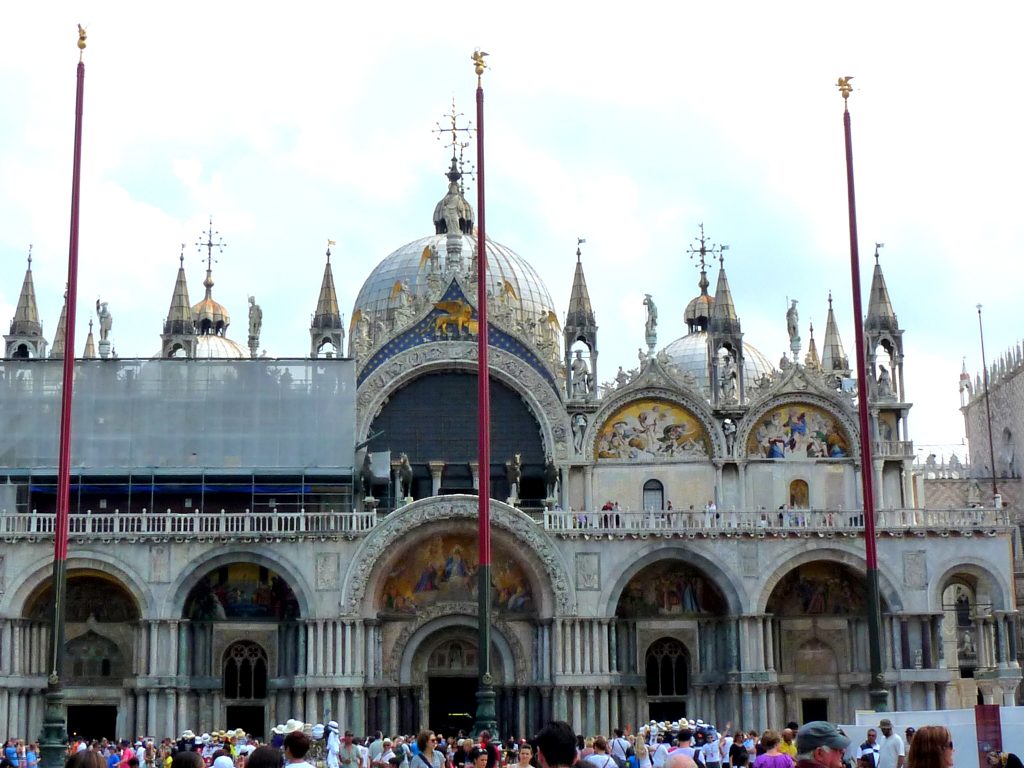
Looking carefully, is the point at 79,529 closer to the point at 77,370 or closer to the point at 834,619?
the point at 77,370

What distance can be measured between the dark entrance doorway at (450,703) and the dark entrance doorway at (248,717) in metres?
5.34

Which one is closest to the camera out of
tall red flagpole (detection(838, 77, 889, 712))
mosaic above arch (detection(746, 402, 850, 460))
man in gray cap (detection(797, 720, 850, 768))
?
man in gray cap (detection(797, 720, 850, 768))

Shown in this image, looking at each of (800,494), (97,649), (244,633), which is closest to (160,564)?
(244,633)

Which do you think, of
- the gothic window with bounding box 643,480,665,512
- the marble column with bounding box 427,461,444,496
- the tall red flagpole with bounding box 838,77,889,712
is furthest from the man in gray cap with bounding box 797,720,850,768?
the gothic window with bounding box 643,480,665,512

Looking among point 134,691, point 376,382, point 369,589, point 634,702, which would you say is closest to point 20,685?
point 134,691

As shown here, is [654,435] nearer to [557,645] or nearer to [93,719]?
[557,645]

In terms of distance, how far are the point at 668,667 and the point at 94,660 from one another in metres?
18.1

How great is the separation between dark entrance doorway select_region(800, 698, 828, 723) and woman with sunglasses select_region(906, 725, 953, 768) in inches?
1673

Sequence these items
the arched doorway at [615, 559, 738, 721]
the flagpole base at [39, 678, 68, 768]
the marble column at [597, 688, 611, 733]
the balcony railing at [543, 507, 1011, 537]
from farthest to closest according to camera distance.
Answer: the arched doorway at [615, 559, 738, 721], the balcony railing at [543, 507, 1011, 537], the marble column at [597, 688, 611, 733], the flagpole base at [39, 678, 68, 768]

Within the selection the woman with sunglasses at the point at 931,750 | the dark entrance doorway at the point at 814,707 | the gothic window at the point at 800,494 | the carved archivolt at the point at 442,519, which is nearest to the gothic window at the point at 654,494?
the gothic window at the point at 800,494

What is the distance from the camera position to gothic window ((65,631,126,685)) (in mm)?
51562

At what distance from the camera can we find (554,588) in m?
49.8

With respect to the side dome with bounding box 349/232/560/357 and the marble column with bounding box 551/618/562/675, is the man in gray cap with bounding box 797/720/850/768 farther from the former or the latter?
the side dome with bounding box 349/232/560/357

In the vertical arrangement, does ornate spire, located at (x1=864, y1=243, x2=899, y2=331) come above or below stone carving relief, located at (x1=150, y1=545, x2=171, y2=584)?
above
